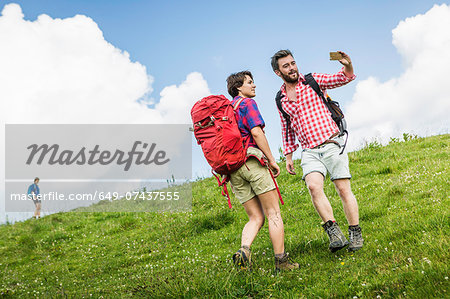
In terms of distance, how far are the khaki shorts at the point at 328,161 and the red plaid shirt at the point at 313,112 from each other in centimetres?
12

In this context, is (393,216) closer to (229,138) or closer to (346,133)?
(346,133)

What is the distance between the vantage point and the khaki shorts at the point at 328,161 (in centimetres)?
560

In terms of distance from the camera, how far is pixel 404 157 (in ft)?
43.3

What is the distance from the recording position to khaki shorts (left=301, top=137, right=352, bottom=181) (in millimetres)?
5602

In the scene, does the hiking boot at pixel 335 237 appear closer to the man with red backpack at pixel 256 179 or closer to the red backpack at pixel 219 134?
the man with red backpack at pixel 256 179

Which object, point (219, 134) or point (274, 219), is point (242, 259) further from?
point (219, 134)

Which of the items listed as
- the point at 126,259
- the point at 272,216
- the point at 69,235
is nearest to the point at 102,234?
the point at 69,235

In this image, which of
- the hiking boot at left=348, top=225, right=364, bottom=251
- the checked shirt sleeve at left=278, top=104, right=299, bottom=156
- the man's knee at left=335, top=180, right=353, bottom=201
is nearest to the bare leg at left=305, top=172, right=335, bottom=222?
the man's knee at left=335, top=180, right=353, bottom=201

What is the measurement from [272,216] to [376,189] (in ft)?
18.5

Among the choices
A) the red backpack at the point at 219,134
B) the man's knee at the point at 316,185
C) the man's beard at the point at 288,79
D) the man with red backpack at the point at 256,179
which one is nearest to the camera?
the red backpack at the point at 219,134

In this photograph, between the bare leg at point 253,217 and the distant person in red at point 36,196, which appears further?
the distant person in red at point 36,196

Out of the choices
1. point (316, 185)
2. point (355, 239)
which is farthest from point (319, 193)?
point (355, 239)

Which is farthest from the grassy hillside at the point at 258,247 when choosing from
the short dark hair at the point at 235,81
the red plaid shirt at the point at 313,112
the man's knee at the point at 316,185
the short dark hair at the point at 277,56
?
the short dark hair at the point at 277,56

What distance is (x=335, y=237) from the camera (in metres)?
5.46
